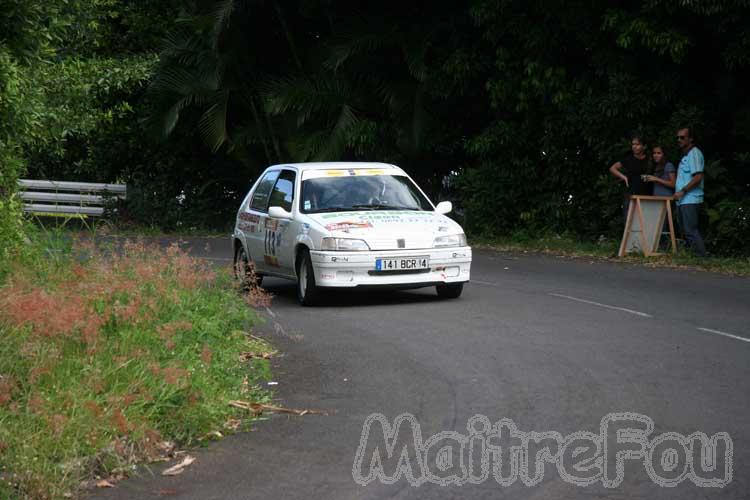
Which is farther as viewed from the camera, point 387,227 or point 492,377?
point 387,227

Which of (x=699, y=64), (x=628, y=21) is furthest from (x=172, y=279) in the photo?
(x=699, y=64)

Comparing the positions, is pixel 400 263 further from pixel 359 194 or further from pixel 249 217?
pixel 249 217

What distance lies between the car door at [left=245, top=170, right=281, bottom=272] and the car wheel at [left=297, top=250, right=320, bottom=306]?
138 centimetres

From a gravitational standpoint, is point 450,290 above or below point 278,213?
below

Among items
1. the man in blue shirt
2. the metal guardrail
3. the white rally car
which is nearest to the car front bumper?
the white rally car

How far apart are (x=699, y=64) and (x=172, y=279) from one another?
587 inches

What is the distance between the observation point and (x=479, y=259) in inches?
868

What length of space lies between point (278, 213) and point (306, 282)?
1167mm

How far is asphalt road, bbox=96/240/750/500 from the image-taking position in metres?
6.56

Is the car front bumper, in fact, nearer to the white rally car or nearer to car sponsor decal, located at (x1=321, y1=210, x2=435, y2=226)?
the white rally car

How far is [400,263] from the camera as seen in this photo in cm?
1436

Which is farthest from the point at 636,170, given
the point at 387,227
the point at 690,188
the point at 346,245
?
the point at 346,245

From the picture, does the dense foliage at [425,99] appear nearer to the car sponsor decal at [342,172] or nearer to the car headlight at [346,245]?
the car sponsor decal at [342,172]

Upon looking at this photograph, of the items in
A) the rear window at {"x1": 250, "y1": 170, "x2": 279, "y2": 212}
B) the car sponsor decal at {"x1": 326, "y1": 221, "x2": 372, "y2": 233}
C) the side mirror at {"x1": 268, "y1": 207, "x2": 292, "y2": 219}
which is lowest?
the car sponsor decal at {"x1": 326, "y1": 221, "x2": 372, "y2": 233}
